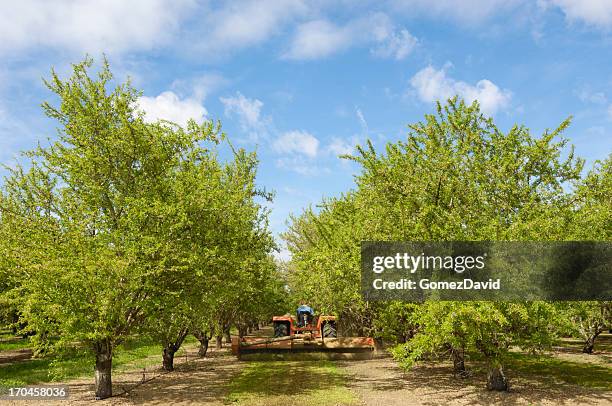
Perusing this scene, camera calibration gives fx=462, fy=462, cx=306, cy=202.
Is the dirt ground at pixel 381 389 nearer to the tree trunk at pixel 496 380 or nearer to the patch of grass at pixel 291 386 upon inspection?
the tree trunk at pixel 496 380

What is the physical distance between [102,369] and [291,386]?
23.6 feet

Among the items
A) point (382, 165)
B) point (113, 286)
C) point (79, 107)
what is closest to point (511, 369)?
point (382, 165)

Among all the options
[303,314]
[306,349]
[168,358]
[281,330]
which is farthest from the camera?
[303,314]

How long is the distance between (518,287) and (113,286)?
1267 centimetres

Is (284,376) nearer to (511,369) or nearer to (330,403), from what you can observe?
(330,403)

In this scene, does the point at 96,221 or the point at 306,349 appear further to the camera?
the point at 306,349

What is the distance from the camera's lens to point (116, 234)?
50.5 ft

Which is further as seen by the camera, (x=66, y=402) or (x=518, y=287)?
(x=66, y=402)

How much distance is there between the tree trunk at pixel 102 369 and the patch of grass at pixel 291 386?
4404 millimetres

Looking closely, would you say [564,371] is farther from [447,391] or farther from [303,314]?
[303,314]

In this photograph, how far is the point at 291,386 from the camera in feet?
61.2

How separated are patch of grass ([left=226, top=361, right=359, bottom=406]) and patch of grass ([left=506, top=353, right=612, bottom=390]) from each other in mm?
6726

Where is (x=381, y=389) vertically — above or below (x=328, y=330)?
below

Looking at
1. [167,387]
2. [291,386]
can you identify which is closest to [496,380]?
[291,386]
